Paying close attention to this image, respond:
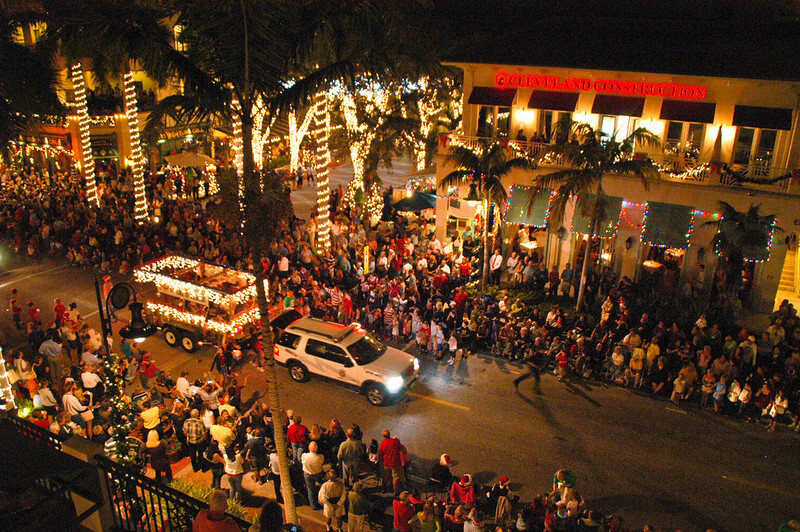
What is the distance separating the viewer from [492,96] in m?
22.2

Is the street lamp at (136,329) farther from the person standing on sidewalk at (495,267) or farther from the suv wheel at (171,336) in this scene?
the person standing on sidewalk at (495,267)

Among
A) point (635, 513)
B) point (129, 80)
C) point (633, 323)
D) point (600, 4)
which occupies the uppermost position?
point (600, 4)

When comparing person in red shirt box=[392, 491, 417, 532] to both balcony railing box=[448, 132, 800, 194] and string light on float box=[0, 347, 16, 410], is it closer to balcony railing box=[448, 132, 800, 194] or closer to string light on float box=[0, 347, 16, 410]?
string light on float box=[0, 347, 16, 410]

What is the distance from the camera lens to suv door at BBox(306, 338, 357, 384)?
1510cm

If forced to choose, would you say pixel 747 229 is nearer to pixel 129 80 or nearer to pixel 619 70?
pixel 619 70

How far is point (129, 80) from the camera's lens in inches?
1059

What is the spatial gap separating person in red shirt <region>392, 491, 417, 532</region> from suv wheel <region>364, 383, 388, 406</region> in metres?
4.56

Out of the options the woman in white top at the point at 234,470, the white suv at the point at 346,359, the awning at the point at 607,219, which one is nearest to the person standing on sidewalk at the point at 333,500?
the woman in white top at the point at 234,470

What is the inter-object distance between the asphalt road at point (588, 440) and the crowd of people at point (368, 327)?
2.69 feet

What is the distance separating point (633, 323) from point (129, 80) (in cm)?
2312

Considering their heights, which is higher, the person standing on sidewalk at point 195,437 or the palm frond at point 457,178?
the palm frond at point 457,178

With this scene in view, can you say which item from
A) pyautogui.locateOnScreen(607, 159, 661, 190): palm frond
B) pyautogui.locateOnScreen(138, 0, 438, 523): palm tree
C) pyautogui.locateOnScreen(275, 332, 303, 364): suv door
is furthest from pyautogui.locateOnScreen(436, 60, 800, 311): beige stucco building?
pyautogui.locateOnScreen(138, 0, 438, 523): palm tree

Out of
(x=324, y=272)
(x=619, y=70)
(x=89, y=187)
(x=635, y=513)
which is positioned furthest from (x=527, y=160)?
(x=89, y=187)

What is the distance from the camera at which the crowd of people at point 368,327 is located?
472 inches
